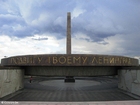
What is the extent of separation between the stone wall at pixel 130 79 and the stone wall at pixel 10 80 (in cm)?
1380

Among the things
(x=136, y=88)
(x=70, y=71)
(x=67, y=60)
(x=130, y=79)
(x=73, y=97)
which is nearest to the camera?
(x=73, y=97)

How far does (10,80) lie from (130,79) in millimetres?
14248

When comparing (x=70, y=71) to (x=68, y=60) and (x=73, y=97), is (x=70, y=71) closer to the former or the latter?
(x=68, y=60)

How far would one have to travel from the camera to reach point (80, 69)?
19.2 m

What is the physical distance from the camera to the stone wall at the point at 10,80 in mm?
15809

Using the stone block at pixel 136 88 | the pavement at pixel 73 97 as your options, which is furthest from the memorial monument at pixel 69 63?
the stone block at pixel 136 88

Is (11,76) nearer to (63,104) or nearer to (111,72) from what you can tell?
(63,104)

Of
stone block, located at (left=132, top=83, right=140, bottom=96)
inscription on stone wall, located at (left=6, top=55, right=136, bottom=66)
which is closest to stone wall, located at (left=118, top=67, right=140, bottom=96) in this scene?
stone block, located at (left=132, top=83, right=140, bottom=96)

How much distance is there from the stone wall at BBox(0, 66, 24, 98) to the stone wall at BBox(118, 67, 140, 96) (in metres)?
13.8

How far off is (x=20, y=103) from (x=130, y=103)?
365 inches

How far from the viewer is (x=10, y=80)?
1745 centimetres

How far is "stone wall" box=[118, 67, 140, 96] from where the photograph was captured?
54.7 feet

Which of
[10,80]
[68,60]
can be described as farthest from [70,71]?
[10,80]

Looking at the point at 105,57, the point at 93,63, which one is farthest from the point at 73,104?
the point at 105,57
